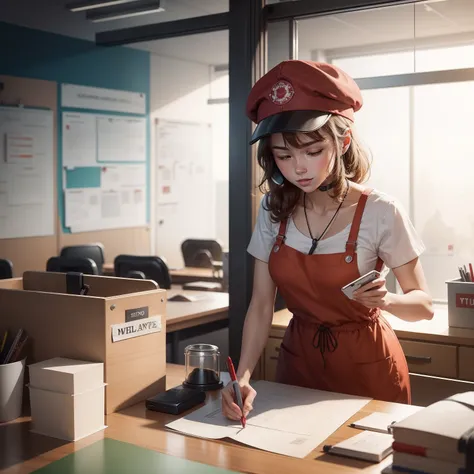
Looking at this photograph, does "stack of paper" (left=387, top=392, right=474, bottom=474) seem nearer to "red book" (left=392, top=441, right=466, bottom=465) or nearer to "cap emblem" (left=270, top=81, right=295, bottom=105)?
"red book" (left=392, top=441, right=466, bottom=465)

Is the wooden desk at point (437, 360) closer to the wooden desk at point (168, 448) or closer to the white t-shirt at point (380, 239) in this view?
the white t-shirt at point (380, 239)

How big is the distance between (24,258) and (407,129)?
11.3 ft

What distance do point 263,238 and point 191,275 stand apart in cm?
352

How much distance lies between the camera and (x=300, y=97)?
1.80 meters

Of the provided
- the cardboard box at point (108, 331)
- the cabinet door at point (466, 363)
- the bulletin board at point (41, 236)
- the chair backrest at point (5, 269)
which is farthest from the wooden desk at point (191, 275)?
the cardboard box at point (108, 331)

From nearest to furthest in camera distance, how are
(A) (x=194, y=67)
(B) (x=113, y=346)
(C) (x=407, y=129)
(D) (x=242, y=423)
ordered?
(D) (x=242, y=423), (B) (x=113, y=346), (C) (x=407, y=129), (A) (x=194, y=67)

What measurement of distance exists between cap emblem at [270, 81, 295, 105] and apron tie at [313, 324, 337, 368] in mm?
689

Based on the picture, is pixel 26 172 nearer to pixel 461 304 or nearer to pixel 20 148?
pixel 20 148

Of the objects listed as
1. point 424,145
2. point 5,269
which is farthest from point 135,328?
point 424,145

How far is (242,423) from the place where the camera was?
163 centimetres

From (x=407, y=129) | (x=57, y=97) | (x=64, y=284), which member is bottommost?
(x=64, y=284)

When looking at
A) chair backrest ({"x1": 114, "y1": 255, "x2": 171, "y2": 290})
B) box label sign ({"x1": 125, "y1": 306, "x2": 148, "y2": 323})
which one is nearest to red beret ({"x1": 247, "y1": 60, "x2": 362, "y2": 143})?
box label sign ({"x1": 125, "y1": 306, "x2": 148, "y2": 323})

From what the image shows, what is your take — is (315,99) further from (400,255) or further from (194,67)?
(194,67)

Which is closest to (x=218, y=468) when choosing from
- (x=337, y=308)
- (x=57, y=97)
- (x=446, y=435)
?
(x=446, y=435)
